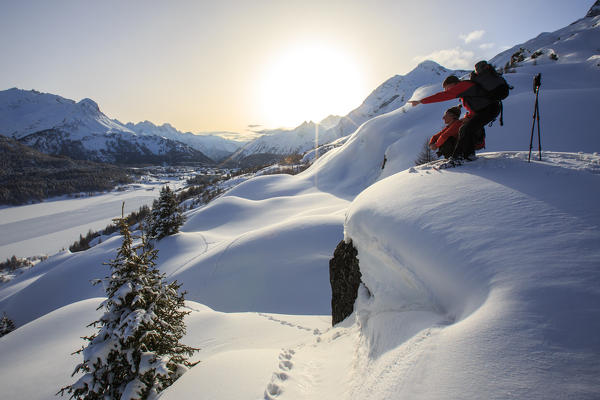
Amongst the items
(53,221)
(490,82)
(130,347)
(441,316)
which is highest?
(490,82)

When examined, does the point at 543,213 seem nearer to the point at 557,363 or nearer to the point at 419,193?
the point at 419,193

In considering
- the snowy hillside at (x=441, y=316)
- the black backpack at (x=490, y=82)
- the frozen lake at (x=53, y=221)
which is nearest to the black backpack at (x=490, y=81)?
the black backpack at (x=490, y=82)

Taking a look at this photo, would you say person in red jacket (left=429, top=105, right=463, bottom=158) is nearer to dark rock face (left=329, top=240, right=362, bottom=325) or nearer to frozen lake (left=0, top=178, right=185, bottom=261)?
dark rock face (left=329, top=240, right=362, bottom=325)

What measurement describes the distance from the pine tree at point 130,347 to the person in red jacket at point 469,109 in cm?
634

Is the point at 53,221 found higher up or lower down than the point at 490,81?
lower down

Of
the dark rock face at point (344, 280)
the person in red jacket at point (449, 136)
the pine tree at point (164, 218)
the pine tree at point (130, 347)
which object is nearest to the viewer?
the pine tree at point (130, 347)

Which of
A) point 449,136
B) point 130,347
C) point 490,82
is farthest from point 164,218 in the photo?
point 490,82

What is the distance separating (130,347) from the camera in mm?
4613

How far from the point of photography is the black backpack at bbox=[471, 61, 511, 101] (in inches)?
157

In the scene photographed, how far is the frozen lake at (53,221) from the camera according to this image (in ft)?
238

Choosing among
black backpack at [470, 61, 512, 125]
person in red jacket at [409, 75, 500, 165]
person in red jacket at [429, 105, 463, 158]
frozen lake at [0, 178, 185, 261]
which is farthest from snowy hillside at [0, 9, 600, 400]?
frozen lake at [0, 178, 185, 261]

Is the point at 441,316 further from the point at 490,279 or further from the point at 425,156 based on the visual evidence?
the point at 425,156

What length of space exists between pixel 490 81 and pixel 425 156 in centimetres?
1680

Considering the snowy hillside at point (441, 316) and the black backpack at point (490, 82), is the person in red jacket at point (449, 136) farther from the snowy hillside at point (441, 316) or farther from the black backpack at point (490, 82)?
the black backpack at point (490, 82)
